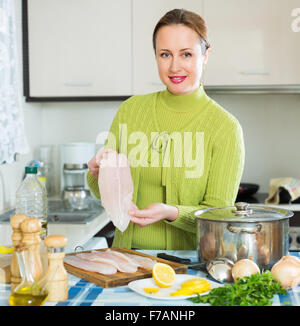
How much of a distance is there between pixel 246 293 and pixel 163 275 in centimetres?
21

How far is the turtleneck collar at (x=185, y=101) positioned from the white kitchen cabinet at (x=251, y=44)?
1.25 meters

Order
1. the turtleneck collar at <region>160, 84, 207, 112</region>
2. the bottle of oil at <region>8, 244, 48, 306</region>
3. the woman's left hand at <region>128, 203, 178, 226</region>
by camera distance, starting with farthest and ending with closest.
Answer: the turtleneck collar at <region>160, 84, 207, 112</region> → the woman's left hand at <region>128, 203, 178, 226</region> → the bottle of oil at <region>8, 244, 48, 306</region>

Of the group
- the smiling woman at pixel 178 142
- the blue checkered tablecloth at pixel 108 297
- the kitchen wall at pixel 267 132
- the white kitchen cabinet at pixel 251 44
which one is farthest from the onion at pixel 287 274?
the kitchen wall at pixel 267 132

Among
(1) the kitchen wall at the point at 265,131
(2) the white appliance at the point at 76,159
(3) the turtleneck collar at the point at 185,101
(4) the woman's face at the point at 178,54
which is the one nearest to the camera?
(4) the woman's face at the point at 178,54

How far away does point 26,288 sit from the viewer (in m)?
0.99

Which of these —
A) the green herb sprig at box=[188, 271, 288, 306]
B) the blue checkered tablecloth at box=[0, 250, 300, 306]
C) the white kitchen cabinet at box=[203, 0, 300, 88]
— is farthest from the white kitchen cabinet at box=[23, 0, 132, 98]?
the green herb sprig at box=[188, 271, 288, 306]

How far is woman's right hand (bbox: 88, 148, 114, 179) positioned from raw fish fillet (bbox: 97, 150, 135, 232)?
0.04 feet

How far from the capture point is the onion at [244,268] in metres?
1.08

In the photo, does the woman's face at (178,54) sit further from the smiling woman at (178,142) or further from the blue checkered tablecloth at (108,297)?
the blue checkered tablecloth at (108,297)

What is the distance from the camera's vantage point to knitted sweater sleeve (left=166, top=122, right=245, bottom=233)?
5.11 ft

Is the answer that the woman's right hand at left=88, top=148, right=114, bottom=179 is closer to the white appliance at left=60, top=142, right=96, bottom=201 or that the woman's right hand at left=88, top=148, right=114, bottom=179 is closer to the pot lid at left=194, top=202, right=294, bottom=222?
the pot lid at left=194, top=202, right=294, bottom=222

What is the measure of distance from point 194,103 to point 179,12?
1.00 feet
